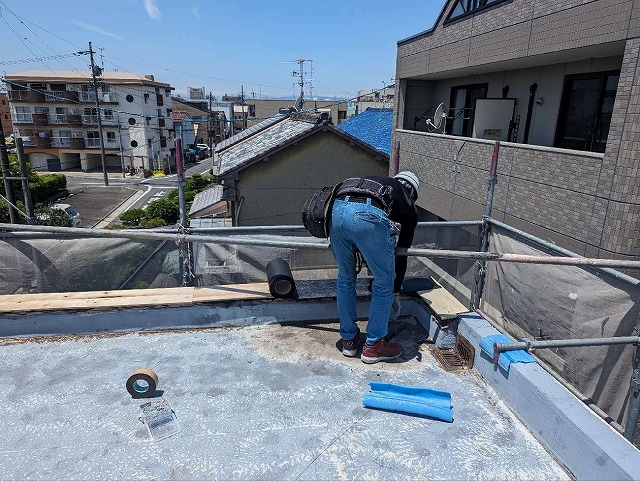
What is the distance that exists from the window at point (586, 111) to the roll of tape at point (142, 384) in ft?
29.8

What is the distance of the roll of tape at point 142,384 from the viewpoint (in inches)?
107

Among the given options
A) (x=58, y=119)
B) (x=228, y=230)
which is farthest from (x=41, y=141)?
(x=228, y=230)

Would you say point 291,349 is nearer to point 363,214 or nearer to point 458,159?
point 363,214

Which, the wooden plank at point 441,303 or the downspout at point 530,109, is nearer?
the wooden plank at point 441,303

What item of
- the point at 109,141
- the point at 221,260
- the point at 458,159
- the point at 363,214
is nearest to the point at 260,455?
the point at 363,214

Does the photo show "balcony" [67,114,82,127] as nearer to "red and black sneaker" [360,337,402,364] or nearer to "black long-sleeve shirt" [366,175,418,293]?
"black long-sleeve shirt" [366,175,418,293]

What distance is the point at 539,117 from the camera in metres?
10.2

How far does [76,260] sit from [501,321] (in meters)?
4.14

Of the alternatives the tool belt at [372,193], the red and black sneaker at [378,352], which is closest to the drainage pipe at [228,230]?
the tool belt at [372,193]

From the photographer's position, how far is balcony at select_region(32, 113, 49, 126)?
47.0m

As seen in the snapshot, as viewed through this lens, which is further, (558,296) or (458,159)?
(458,159)

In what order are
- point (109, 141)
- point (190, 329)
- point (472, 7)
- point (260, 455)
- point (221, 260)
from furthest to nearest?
point (109, 141), point (472, 7), point (221, 260), point (190, 329), point (260, 455)

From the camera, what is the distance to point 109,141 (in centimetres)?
4984

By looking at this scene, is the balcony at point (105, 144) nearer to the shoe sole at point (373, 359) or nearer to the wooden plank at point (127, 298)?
the wooden plank at point (127, 298)
